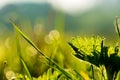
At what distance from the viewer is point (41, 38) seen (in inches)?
161

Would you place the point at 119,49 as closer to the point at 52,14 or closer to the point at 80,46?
the point at 80,46

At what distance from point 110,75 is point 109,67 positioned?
0.03 meters

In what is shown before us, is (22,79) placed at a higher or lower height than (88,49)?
lower

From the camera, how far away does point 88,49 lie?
1.26 m

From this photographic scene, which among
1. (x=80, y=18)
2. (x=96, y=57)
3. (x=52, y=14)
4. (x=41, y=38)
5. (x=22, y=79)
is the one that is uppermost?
(x=96, y=57)

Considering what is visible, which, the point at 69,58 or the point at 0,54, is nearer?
the point at 69,58

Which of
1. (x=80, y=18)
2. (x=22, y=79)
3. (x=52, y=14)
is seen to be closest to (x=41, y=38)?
(x=52, y=14)

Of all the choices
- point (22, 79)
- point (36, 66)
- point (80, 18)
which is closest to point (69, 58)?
point (36, 66)

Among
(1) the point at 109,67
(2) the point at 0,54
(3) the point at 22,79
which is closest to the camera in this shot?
(1) the point at 109,67

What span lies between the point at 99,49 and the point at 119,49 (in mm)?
65

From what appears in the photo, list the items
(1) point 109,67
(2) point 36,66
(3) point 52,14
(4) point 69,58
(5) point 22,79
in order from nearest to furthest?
(1) point 109,67, (5) point 22,79, (2) point 36,66, (4) point 69,58, (3) point 52,14

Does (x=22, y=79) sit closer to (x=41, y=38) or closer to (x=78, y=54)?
(x=78, y=54)

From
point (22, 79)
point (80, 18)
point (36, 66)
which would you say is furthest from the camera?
point (80, 18)

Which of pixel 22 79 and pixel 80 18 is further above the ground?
pixel 22 79
